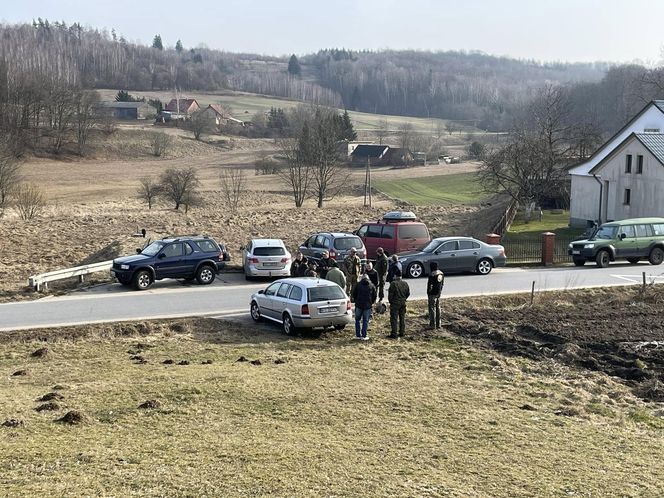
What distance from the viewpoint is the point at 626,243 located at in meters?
31.9

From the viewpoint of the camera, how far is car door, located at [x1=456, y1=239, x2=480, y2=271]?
29.1m

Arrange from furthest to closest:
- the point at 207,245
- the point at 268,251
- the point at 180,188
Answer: the point at 180,188 → the point at 268,251 → the point at 207,245

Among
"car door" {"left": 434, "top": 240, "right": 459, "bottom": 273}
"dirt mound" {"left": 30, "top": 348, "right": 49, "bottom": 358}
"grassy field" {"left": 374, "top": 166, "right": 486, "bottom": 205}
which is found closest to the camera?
"dirt mound" {"left": 30, "top": 348, "right": 49, "bottom": 358}

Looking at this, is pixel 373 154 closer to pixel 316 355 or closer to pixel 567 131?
pixel 567 131

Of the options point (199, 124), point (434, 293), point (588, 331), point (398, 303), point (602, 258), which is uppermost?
point (199, 124)

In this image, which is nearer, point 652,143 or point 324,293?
point 324,293

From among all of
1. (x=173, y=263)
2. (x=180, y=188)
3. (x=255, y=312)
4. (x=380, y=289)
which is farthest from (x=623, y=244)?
(x=180, y=188)

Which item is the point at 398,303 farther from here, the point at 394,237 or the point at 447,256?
the point at 394,237

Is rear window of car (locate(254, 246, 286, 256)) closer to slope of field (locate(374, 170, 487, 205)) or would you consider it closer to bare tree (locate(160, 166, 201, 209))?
bare tree (locate(160, 166, 201, 209))

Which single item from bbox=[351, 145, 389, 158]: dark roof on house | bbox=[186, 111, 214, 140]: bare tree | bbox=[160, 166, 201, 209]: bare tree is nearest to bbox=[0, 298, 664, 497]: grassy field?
bbox=[160, 166, 201, 209]: bare tree

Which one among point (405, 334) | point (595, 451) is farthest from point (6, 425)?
point (405, 334)

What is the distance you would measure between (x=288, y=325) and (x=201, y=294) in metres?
6.14

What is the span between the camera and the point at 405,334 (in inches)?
800

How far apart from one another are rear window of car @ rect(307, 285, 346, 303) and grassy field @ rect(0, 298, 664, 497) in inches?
46.1
